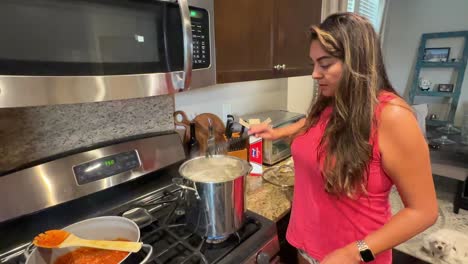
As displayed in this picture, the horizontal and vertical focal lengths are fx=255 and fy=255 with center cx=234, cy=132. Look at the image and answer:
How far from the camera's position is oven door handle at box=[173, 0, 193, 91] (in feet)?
2.16

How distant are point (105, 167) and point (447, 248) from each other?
191 centimetres

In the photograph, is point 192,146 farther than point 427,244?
No

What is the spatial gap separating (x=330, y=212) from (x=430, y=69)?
9.07 feet

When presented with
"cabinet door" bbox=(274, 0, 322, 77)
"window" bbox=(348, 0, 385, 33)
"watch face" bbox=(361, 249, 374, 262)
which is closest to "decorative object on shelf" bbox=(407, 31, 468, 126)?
"window" bbox=(348, 0, 385, 33)

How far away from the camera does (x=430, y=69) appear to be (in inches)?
107

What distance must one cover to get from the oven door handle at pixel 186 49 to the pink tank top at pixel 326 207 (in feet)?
1.37

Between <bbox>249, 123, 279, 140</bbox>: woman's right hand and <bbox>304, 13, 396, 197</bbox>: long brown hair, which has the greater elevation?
<bbox>304, 13, 396, 197</bbox>: long brown hair

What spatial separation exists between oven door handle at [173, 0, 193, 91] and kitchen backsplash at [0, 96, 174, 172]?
0.36 m

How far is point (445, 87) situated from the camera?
264 centimetres

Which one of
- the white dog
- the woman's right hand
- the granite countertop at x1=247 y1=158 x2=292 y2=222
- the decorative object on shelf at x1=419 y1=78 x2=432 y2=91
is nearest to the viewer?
the granite countertop at x1=247 y1=158 x2=292 y2=222

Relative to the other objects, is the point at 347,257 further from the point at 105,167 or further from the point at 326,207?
the point at 105,167

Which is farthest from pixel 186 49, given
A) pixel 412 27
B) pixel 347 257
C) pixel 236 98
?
pixel 412 27

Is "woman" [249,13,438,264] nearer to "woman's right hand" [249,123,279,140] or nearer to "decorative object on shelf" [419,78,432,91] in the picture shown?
"woman's right hand" [249,123,279,140]

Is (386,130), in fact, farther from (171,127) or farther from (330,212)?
(171,127)
